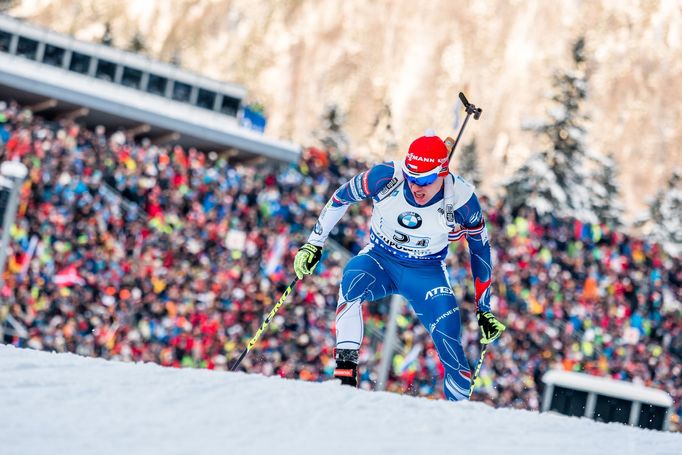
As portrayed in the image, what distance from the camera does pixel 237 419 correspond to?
3697 millimetres

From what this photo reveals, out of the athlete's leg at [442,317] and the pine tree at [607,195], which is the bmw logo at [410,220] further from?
the pine tree at [607,195]

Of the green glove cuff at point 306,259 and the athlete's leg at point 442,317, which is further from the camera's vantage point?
the green glove cuff at point 306,259

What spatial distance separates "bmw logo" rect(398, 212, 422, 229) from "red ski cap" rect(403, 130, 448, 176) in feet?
1.03

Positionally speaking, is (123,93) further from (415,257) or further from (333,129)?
(333,129)

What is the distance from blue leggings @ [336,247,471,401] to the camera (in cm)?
553

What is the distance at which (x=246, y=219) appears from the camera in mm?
14906

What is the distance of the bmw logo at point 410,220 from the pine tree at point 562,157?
68.2 feet

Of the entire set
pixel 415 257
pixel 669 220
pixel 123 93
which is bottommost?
pixel 415 257

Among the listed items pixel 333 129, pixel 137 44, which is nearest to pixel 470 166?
pixel 333 129

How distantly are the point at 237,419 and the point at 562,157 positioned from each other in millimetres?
24276

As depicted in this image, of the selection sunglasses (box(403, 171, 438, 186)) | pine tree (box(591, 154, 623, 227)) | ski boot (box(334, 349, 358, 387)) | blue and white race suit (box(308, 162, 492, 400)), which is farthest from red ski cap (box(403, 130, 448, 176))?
pine tree (box(591, 154, 623, 227))

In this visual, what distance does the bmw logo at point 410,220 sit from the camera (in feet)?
18.1

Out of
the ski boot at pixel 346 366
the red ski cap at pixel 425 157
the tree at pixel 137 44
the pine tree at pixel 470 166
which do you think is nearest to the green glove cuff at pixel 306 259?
the ski boot at pixel 346 366

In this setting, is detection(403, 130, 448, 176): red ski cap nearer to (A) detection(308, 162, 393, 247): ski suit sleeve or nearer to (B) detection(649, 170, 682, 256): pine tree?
(A) detection(308, 162, 393, 247): ski suit sleeve
